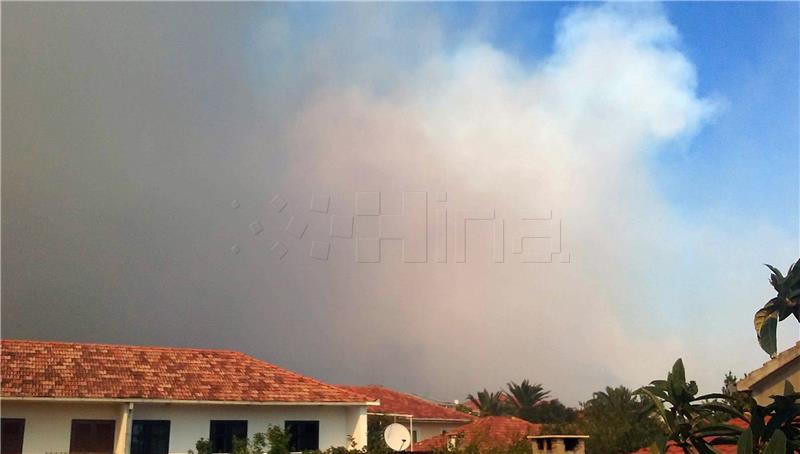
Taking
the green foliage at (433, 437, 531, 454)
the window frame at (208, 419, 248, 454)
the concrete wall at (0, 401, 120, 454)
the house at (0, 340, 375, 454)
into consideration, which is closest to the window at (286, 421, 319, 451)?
the house at (0, 340, 375, 454)

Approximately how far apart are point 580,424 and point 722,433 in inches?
1157

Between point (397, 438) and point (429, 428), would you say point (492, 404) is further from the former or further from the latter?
point (397, 438)

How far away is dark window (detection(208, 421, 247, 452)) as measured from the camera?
27.5 m

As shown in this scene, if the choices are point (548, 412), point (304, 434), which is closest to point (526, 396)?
point (548, 412)

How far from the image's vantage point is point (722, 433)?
9695mm

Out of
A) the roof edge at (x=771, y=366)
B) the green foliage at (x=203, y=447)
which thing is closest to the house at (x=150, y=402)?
the green foliage at (x=203, y=447)

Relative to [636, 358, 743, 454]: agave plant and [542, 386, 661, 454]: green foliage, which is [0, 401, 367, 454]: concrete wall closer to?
[542, 386, 661, 454]: green foliage

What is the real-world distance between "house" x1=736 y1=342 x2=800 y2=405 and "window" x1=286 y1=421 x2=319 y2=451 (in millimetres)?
18420

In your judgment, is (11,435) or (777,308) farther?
(11,435)

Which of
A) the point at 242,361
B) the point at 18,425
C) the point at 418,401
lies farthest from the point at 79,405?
the point at 418,401

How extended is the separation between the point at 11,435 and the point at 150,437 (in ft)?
14.1

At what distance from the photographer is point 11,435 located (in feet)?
82.1

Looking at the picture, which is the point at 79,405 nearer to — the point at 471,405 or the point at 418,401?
the point at 418,401

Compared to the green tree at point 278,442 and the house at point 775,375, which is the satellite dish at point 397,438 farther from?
the house at point 775,375
